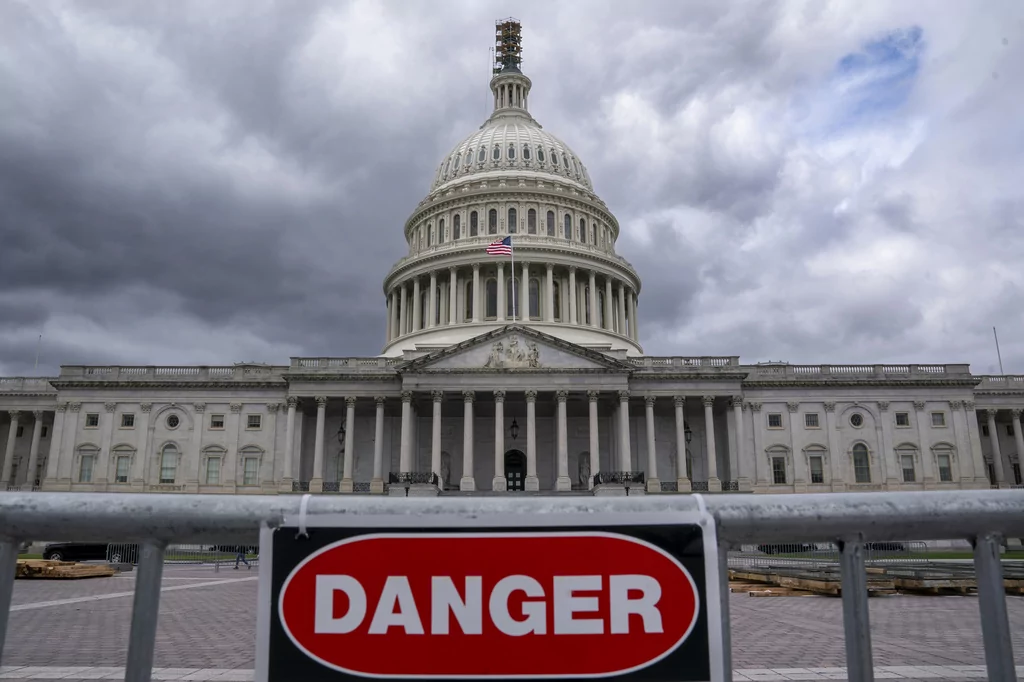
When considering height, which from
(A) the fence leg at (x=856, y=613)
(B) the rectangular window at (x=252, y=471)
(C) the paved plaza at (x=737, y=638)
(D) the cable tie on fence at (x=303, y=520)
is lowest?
(C) the paved plaza at (x=737, y=638)

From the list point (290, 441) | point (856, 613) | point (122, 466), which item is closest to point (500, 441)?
point (290, 441)

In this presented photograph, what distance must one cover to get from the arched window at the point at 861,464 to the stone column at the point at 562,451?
25928 millimetres

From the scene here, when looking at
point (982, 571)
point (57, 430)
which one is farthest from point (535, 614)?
point (57, 430)

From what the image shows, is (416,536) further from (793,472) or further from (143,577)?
(793,472)

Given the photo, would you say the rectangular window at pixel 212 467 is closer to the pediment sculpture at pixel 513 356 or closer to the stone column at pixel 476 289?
the pediment sculpture at pixel 513 356

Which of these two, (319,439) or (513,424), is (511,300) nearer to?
(513,424)

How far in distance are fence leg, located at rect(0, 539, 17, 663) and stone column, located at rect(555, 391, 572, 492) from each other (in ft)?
199

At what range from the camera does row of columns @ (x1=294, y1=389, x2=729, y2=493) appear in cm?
6397

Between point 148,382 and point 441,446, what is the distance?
2607 cm

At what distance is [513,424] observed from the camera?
224 feet

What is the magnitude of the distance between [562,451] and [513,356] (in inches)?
336

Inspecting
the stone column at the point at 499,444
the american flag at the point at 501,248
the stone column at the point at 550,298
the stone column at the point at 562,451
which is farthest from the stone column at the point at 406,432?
the stone column at the point at 550,298

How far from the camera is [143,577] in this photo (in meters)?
3.21

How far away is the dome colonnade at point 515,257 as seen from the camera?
8319 cm
